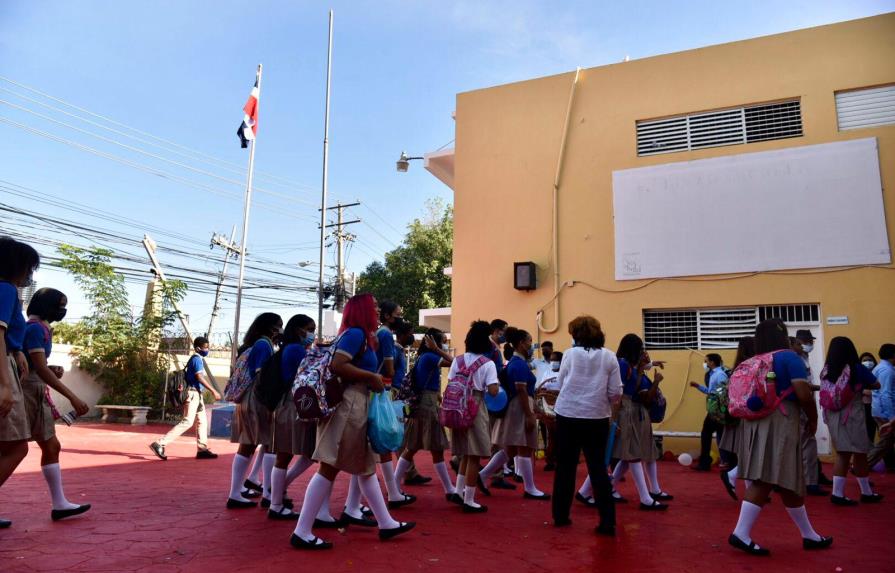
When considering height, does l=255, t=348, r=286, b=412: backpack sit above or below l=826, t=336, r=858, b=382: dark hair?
below

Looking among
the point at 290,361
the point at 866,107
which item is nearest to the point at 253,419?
the point at 290,361

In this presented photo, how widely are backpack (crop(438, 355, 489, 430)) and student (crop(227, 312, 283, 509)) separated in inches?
64.7

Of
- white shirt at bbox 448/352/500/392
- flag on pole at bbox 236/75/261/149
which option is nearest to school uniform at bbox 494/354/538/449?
white shirt at bbox 448/352/500/392

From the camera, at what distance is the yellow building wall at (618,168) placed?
34.2 feet

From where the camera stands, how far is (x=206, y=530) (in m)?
4.80

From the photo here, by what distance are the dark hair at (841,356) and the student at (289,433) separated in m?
5.20

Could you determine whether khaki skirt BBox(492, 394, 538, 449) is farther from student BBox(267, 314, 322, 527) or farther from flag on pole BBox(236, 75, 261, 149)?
flag on pole BBox(236, 75, 261, 149)

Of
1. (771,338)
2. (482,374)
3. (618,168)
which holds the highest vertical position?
(618,168)

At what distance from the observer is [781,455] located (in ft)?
14.2

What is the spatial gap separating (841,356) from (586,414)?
10.4ft

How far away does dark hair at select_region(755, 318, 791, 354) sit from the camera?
454cm

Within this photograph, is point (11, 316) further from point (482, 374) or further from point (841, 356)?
point (841, 356)

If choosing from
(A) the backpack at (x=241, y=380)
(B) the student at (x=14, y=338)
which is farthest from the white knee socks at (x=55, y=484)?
(A) the backpack at (x=241, y=380)

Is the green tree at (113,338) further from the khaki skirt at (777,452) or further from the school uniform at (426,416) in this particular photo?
the khaki skirt at (777,452)
